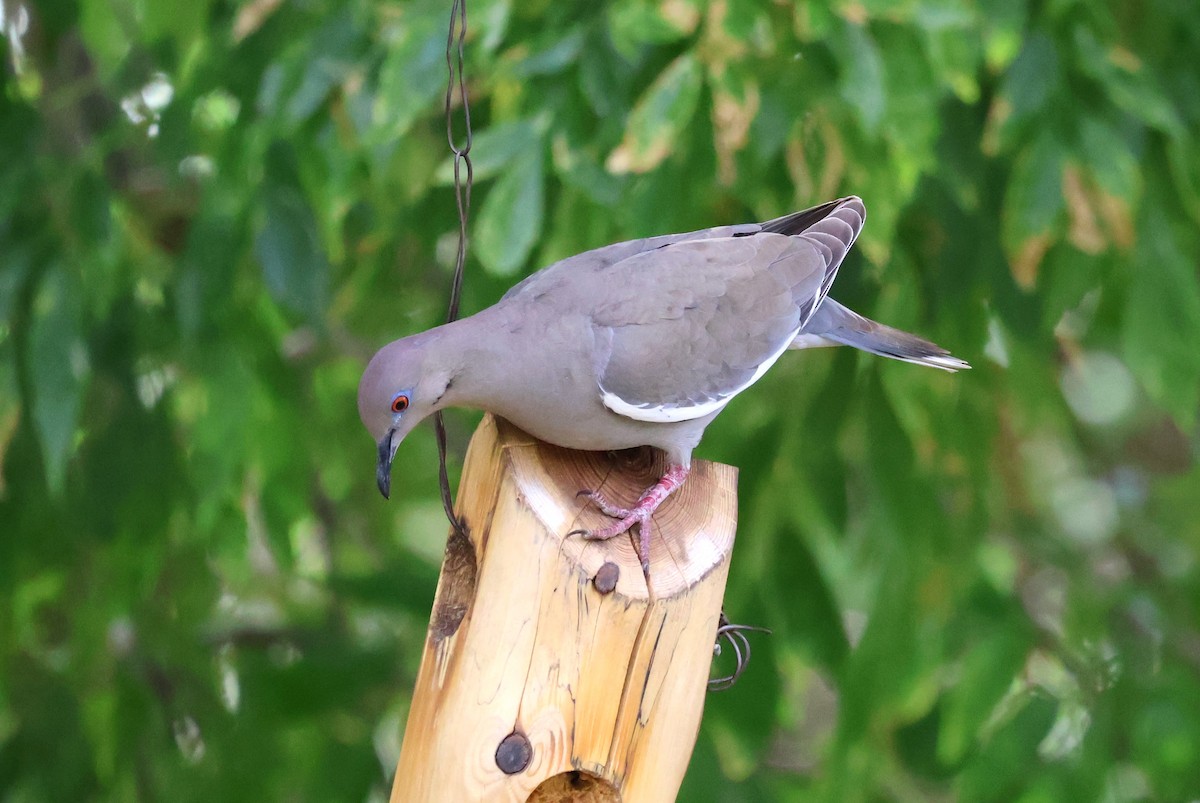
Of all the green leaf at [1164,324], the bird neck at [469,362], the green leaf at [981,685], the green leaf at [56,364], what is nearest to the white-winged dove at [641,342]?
the bird neck at [469,362]

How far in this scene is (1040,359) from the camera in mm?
2734

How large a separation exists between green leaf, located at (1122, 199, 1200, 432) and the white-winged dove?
374mm

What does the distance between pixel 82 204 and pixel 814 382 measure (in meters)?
1.56

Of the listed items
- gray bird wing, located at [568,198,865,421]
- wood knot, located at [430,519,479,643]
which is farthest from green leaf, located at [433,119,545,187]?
wood knot, located at [430,519,479,643]

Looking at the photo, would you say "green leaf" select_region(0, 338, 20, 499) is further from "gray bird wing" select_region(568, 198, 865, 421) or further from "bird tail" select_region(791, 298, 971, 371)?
"bird tail" select_region(791, 298, 971, 371)

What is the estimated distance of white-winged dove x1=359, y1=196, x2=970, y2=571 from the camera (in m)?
1.81

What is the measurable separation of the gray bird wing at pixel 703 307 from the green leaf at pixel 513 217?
0.09 m

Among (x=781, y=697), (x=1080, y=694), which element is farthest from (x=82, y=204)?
(x=1080, y=694)

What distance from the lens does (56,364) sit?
2252 mm

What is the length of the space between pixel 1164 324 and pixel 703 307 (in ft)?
3.02

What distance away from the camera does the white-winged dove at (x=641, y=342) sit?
181 centimetres

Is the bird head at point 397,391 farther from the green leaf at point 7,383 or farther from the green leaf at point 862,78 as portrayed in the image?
the green leaf at point 7,383

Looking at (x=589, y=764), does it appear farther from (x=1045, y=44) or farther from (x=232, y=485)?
(x=1045, y=44)

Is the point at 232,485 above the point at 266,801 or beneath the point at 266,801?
above
